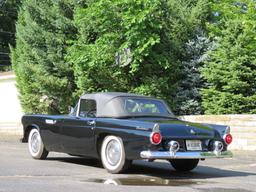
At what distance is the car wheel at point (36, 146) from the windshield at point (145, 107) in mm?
2433

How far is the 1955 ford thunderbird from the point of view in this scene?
9.73 meters

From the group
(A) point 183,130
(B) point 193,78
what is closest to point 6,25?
(B) point 193,78

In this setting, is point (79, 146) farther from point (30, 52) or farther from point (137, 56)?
point (30, 52)

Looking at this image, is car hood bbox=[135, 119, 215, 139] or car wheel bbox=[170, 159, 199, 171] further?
car wheel bbox=[170, 159, 199, 171]

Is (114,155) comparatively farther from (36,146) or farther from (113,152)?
(36,146)

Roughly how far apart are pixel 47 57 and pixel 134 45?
6020 millimetres

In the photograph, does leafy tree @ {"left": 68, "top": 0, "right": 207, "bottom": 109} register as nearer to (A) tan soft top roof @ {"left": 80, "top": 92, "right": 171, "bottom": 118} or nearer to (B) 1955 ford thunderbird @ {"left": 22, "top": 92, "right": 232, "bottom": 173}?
(B) 1955 ford thunderbird @ {"left": 22, "top": 92, "right": 232, "bottom": 173}

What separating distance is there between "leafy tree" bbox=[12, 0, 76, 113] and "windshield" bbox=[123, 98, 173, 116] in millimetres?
12981

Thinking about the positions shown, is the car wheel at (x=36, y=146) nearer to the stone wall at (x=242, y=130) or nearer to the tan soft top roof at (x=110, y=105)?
the tan soft top roof at (x=110, y=105)

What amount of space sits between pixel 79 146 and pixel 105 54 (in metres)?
9.82

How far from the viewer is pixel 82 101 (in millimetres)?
11703

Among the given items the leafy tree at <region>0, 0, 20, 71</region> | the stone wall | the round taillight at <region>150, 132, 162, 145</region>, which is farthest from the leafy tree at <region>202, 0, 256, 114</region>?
the leafy tree at <region>0, 0, 20, 71</region>

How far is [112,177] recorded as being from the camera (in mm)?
9688

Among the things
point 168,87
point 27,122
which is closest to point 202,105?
point 168,87
